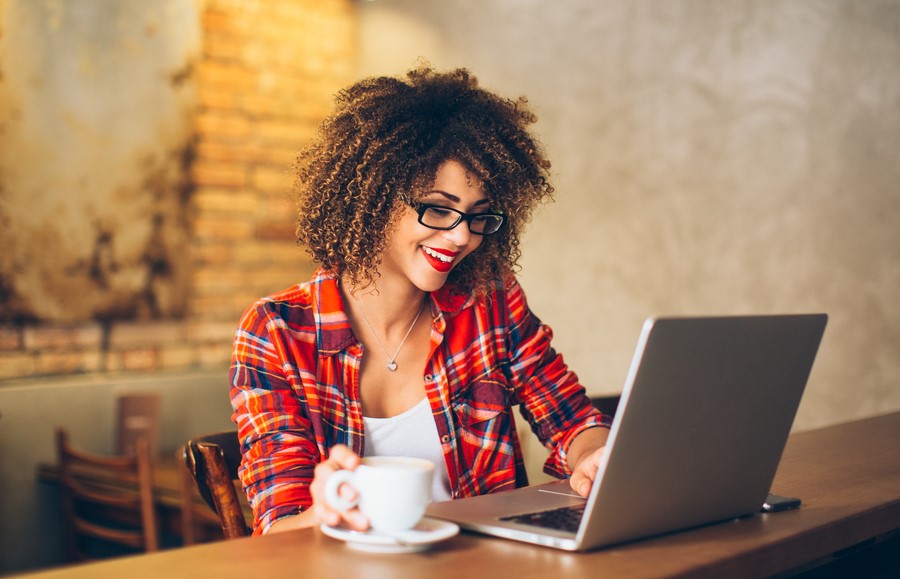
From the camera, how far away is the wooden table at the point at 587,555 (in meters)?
0.89

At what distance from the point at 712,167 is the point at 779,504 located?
2.60 meters

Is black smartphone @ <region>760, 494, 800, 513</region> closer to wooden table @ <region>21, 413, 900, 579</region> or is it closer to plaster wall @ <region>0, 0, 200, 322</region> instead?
wooden table @ <region>21, 413, 900, 579</region>

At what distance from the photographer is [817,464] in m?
1.62

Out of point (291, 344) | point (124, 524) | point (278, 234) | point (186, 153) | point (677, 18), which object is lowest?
point (124, 524)

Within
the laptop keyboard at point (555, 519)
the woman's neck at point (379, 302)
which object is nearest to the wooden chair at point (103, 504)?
the woman's neck at point (379, 302)

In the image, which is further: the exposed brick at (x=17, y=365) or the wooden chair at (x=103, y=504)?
the exposed brick at (x=17, y=365)

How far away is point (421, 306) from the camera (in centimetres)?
183

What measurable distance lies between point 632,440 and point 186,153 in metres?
3.54

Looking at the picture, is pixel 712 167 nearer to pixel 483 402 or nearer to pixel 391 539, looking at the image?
pixel 483 402

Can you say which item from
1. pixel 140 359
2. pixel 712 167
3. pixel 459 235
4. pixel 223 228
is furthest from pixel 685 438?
pixel 223 228

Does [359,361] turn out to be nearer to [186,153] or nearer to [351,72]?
[186,153]

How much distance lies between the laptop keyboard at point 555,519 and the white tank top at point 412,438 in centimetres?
51

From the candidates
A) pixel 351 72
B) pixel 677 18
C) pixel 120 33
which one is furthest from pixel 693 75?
pixel 120 33

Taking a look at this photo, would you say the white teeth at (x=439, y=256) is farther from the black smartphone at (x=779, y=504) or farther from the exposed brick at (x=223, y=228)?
the exposed brick at (x=223, y=228)
